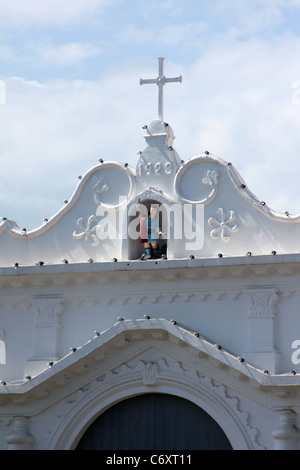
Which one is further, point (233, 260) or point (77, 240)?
point (77, 240)

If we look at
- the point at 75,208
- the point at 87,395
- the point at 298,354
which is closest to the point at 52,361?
the point at 87,395

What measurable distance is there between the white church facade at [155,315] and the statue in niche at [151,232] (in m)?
0.04

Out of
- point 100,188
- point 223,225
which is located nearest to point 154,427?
point 223,225

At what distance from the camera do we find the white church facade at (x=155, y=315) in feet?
84.8

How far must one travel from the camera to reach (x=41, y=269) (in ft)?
90.6

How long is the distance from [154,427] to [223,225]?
4.15 m

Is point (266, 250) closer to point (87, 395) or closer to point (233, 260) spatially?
point (233, 260)

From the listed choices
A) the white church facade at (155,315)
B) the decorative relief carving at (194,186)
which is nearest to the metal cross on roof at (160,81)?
the white church facade at (155,315)

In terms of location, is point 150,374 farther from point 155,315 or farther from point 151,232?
point 151,232

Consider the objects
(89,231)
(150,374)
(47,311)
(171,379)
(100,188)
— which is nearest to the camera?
(171,379)

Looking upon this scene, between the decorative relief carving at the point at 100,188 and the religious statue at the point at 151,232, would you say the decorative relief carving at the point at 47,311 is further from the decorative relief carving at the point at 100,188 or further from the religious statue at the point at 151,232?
the decorative relief carving at the point at 100,188

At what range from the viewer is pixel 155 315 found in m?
27.0

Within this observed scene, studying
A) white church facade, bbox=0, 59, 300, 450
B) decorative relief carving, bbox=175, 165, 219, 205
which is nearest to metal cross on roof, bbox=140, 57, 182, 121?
white church facade, bbox=0, 59, 300, 450

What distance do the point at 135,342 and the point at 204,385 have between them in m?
1.61
